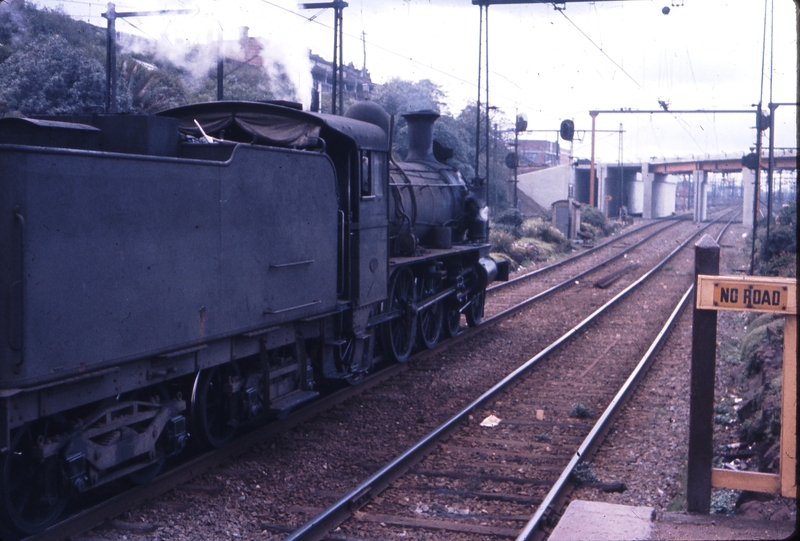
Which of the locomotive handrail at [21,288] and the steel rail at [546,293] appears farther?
the steel rail at [546,293]

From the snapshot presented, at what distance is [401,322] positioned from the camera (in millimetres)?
10633

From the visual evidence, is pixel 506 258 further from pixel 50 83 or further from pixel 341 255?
pixel 341 255

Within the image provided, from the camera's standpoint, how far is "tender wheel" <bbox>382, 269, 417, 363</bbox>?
10.1 metres

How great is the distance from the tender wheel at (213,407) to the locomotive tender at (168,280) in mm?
17

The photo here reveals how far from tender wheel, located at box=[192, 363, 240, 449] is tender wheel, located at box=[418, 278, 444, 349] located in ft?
15.4

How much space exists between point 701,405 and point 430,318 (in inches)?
296

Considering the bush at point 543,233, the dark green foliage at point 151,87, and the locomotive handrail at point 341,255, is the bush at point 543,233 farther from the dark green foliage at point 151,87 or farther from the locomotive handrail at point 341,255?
the locomotive handrail at point 341,255

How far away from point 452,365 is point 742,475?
6.30 m

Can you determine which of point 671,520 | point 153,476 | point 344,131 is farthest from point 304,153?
point 671,520

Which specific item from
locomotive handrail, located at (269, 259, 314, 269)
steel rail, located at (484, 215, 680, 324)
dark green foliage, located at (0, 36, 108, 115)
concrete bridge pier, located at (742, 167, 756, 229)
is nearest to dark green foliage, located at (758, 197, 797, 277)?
steel rail, located at (484, 215, 680, 324)

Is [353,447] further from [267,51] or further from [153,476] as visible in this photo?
[267,51]

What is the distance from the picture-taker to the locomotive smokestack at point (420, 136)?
12.9 m

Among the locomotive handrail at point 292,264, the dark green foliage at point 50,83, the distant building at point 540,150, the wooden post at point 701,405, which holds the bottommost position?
the wooden post at point 701,405

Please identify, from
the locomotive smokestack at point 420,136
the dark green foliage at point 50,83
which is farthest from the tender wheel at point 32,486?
the dark green foliage at point 50,83
